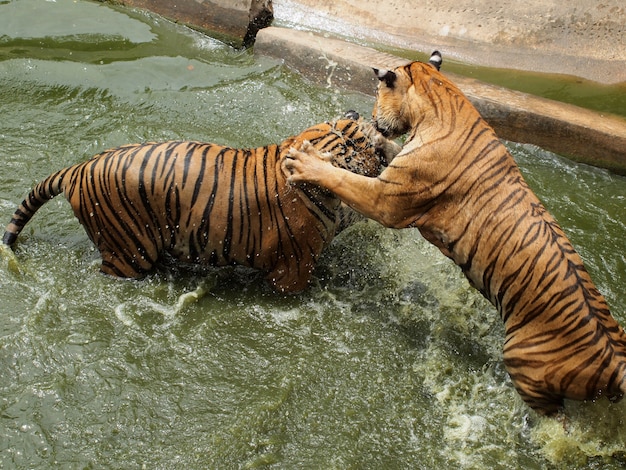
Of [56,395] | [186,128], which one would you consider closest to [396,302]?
[56,395]

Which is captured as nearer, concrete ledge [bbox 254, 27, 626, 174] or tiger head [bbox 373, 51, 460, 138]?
tiger head [bbox 373, 51, 460, 138]

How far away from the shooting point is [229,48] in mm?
5410

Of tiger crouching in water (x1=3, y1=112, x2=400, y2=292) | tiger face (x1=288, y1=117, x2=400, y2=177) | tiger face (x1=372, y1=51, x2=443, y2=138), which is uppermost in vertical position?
tiger face (x1=372, y1=51, x2=443, y2=138)

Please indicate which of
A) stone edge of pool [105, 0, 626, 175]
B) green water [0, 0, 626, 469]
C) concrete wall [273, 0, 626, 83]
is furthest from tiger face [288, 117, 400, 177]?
concrete wall [273, 0, 626, 83]

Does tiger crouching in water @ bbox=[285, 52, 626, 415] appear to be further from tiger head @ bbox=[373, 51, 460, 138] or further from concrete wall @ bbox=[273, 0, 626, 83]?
concrete wall @ bbox=[273, 0, 626, 83]

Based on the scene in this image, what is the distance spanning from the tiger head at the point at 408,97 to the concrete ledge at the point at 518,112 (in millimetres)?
1925

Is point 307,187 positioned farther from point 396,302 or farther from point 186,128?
point 186,128

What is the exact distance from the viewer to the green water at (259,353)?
101 inches

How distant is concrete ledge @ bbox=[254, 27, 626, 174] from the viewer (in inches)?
178

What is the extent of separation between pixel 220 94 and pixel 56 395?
2763mm

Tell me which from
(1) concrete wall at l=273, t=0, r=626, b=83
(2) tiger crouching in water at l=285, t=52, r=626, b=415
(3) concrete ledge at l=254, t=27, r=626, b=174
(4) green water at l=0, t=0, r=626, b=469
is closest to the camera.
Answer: (2) tiger crouching in water at l=285, t=52, r=626, b=415

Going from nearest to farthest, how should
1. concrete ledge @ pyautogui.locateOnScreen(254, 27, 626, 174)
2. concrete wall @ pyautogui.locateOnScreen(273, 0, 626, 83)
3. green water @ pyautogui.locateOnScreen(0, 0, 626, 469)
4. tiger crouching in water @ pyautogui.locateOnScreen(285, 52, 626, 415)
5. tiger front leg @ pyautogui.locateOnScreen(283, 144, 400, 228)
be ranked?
1. tiger crouching in water @ pyautogui.locateOnScreen(285, 52, 626, 415)
2. green water @ pyautogui.locateOnScreen(0, 0, 626, 469)
3. tiger front leg @ pyautogui.locateOnScreen(283, 144, 400, 228)
4. concrete ledge @ pyautogui.locateOnScreen(254, 27, 626, 174)
5. concrete wall @ pyautogui.locateOnScreen(273, 0, 626, 83)

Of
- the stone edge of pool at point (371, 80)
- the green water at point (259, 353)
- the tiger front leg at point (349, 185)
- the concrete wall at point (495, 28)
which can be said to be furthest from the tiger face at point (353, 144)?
the concrete wall at point (495, 28)

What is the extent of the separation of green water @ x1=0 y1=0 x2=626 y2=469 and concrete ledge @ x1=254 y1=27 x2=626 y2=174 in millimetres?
286
